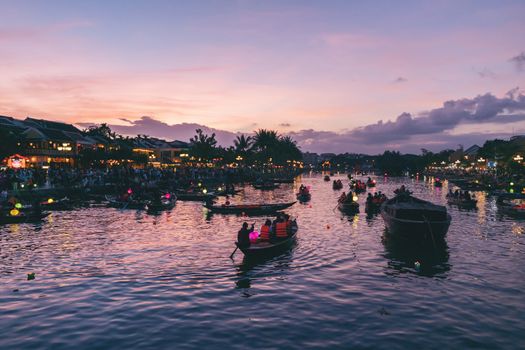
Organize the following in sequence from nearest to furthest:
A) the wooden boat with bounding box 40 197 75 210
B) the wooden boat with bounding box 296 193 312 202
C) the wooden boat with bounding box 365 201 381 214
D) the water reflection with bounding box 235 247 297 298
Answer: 1. the water reflection with bounding box 235 247 297 298
2. the wooden boat with bounding box 365 201 381 214
3. the wooden boat with bounding box 40 197 75 210
4. the wooden boat with bounding box 296 193 312 202

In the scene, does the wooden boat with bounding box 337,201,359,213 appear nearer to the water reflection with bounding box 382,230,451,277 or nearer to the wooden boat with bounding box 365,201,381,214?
the wooden boat with bounding box 365,201,381,214

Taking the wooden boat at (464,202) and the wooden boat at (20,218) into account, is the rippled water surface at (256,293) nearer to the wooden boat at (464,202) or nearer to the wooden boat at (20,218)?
the wooden boat at (20,218)

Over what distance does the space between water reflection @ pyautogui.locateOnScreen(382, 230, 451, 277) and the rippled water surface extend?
0.12 m

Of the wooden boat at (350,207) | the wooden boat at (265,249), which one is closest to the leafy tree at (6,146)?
the wooden boat at (350,207)

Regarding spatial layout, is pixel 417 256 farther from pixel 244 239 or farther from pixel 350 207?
pixel 350 207

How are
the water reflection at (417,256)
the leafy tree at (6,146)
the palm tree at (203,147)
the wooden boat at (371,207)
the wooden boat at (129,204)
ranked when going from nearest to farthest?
the water reflection at (417,256) < the wooden boat at (371,207) < the wooden boat at (129,204) < the leafy tree at (6,146) < the palm tree at (203,147)

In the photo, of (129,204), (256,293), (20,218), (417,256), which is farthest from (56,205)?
(417,256)

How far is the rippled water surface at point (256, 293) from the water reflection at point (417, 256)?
4.6 inches

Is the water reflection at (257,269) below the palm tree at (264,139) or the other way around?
below

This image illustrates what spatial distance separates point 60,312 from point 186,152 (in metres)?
138

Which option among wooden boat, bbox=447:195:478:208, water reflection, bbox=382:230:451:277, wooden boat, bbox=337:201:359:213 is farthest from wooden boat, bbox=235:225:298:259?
wooden boat, bbox=447:195:478:208

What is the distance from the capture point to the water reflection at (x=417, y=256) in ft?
78.9

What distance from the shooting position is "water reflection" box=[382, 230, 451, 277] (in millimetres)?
24062

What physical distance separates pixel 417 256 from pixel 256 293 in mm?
13139
